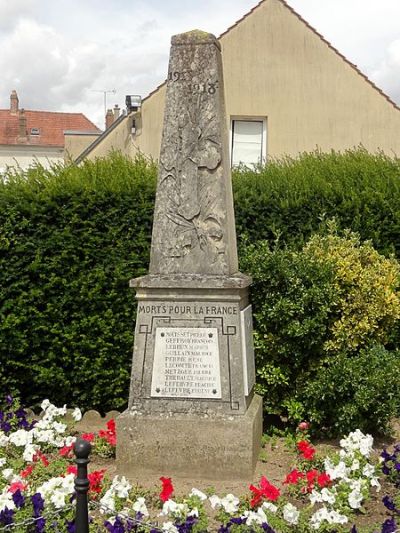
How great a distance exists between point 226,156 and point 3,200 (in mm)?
2979

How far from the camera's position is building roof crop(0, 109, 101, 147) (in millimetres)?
45781

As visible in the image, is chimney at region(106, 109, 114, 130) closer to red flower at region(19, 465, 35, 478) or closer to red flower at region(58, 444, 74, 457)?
red flower at region(58, 444, 74, 457)

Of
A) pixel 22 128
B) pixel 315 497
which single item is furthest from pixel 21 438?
pixel 22 128

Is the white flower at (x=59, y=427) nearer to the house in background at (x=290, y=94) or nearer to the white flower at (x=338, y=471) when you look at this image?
the white flower at (x=338, y=471)

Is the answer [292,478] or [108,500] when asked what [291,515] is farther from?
[108,500]

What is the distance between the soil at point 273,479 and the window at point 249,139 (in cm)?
659

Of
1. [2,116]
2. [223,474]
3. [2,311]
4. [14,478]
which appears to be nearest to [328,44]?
[2,311]

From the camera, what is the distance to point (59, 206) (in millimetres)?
6922

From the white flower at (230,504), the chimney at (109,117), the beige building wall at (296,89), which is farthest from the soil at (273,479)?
the chimney at (109,117)

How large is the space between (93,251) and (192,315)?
89.9 inches

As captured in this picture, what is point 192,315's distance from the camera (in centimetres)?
495

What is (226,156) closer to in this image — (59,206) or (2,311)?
(59,206)

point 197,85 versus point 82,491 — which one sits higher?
point 197,85

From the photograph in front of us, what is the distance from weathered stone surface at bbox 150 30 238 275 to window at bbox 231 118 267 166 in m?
6.22
